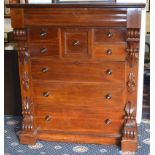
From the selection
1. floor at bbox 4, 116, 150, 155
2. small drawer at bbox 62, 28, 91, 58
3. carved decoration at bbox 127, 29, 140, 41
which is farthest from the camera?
floor at bbox 4, 116, 150, 155

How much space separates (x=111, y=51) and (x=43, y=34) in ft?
1.87

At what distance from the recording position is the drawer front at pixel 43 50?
2.40 meters

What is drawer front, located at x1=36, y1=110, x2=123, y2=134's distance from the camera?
2477 millimetres

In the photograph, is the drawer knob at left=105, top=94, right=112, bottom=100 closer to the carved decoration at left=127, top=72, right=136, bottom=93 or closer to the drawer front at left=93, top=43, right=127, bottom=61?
the carved decoration at left=127, top=72, right=136, bottom=93

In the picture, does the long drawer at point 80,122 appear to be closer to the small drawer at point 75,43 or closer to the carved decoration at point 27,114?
the carved decoration at point 27,114

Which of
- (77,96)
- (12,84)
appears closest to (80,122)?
(77,96)

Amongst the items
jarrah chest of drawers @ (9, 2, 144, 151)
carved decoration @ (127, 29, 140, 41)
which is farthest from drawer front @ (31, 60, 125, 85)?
carved decoration @ (127, 29, 140, 41)

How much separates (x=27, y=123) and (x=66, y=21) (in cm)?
97

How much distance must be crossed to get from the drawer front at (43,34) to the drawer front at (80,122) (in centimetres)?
65

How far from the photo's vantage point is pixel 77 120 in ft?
8.30

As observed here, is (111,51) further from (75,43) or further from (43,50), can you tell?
(43,50)

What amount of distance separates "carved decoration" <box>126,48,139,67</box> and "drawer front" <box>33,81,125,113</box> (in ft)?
0.74

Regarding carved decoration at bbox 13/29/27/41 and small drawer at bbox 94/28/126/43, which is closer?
small drawer at bbox 94/28/126/43
